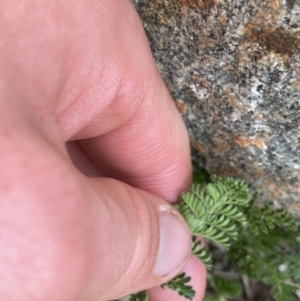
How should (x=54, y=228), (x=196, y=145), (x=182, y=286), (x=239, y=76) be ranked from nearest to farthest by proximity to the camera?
(x=54, y=228) < (x=239, y=76) < (x=182, y=286) < (x=196, y=145)

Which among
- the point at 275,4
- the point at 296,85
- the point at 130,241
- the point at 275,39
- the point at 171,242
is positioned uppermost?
the point at 275,4

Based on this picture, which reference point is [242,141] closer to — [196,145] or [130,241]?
[196,145]

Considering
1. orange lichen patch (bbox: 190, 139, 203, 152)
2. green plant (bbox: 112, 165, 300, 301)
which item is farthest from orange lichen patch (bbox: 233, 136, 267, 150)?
orange lichen patch (bbox: 190, 139, 203, 152)

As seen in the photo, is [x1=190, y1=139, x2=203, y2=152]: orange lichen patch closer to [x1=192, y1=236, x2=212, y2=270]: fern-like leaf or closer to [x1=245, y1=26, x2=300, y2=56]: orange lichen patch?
[x1=192, y1=236, x2=212, y2=270]: fern-like leaf

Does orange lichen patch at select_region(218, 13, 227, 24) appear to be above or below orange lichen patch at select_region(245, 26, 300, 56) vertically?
above

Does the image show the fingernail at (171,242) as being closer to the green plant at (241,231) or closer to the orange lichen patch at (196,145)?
the green plant at (241,231)

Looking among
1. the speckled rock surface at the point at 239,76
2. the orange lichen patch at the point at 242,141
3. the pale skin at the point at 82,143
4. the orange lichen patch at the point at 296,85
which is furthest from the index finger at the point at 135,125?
the orange lichen patch at the point at 296,85

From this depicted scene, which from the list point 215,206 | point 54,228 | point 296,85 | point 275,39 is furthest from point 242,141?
point 54,228

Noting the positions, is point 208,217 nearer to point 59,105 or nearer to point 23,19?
point 59,105
